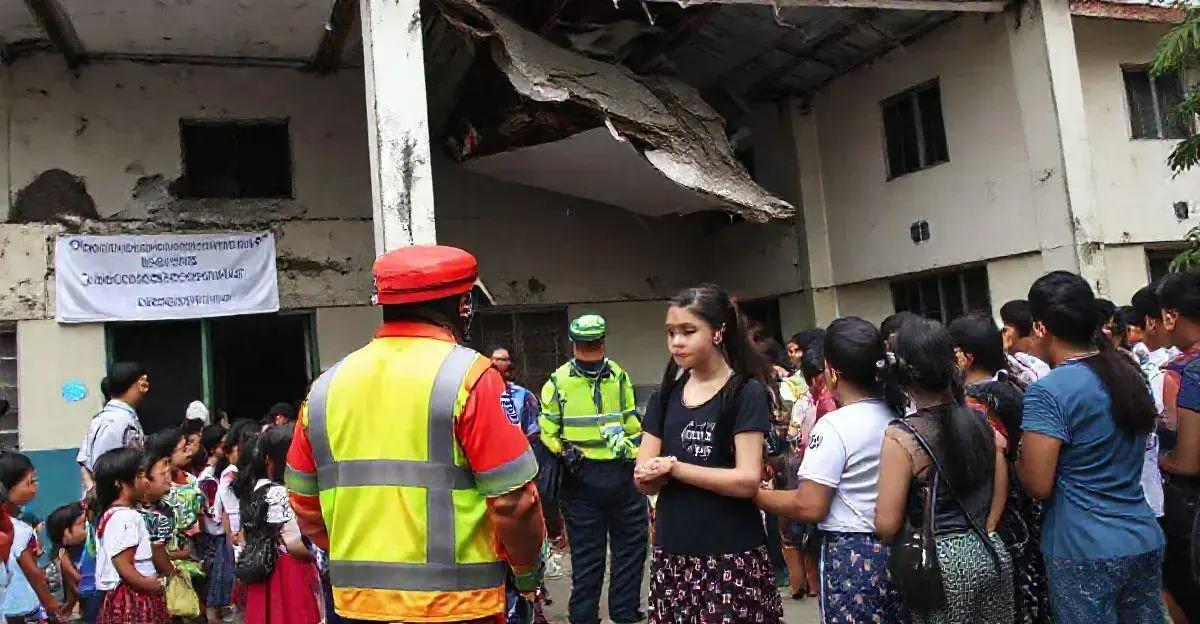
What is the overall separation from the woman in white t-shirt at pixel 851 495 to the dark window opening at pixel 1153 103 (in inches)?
306

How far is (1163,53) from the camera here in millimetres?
5160

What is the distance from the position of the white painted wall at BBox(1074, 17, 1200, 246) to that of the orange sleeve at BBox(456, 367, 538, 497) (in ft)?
26.1

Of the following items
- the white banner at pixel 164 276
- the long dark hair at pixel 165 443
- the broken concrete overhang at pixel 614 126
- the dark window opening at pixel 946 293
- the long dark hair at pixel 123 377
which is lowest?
the long dark hair at pixel 165 443

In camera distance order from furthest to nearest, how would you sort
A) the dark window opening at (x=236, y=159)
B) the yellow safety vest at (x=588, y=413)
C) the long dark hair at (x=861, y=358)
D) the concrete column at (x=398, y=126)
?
the dark window opening at (x=236, y=159), the concrete column at (x=398, y=126), the yellow safety vest at (x=588, y=413), the long dark hair at (x=861, y=358)

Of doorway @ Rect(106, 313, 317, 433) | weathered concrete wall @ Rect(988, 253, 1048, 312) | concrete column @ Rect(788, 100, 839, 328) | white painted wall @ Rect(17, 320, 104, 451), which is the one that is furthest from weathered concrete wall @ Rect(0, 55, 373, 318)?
weathered concrete wall @ Rect(988, 253, 1048, 312)

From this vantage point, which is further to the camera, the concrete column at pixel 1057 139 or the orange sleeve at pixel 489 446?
the concrete column at pixel 1057 139

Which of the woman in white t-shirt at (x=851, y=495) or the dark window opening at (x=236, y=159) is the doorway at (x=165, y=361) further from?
the woman in white t-shirt at (x=851, y=495)

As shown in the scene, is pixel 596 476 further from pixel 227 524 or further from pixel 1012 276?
pixel 1012 276

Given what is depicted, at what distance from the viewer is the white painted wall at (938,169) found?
8109 millimetres

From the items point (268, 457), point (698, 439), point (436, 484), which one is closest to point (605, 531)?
point (268, 457)

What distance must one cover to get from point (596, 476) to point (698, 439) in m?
2.43

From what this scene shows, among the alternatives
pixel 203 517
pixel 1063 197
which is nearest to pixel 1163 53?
pixel 1063 197

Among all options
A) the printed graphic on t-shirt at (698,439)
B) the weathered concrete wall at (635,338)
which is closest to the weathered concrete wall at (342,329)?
the weathered concrete wall at (635,338)

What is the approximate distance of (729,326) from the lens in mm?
3092
